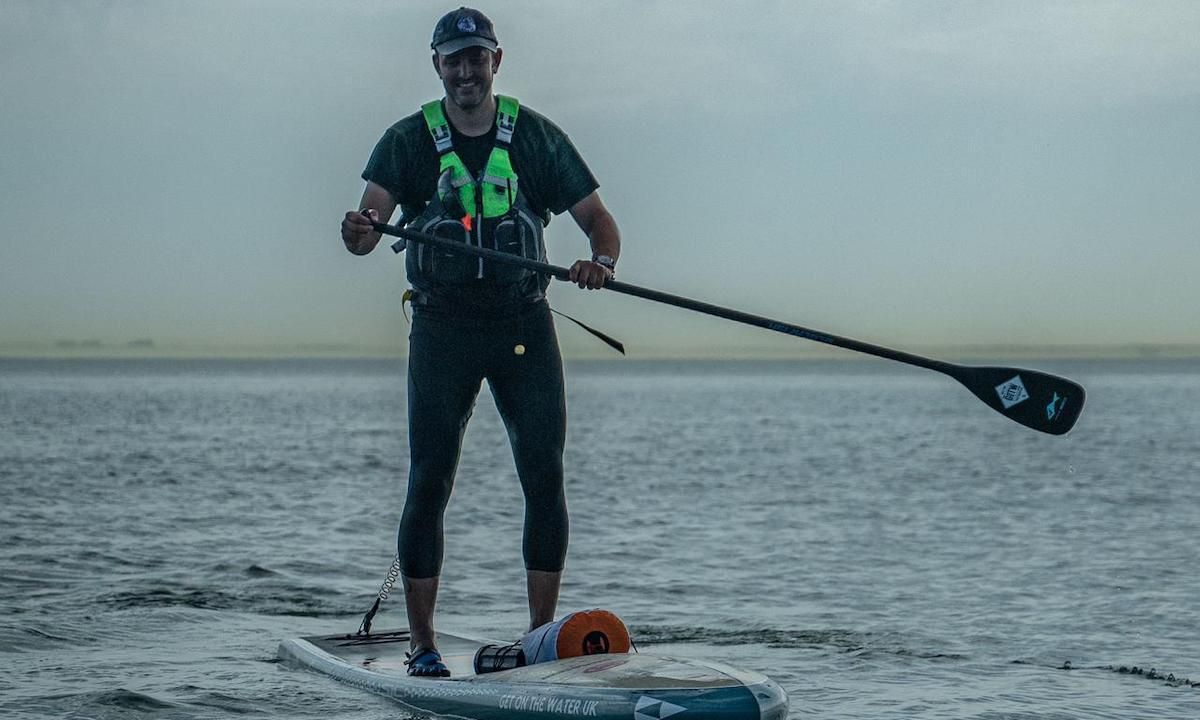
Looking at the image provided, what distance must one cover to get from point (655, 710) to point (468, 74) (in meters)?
2.54

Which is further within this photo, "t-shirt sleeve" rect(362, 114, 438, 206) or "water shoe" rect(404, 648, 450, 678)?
"water shoe" rect(404, 648, 450, 678)

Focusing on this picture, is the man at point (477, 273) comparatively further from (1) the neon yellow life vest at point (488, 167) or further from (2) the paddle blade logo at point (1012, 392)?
(2) the paddle blade logo at point (1012, 392)

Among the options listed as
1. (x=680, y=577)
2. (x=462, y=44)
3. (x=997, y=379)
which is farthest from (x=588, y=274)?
(x=680, y=577)

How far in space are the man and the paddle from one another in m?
0.21

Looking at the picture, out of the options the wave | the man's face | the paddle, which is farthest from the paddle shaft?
the wave

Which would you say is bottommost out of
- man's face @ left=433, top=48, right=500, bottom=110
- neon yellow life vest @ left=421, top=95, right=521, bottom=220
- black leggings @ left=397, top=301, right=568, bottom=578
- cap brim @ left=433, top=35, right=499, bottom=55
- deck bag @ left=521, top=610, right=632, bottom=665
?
deck bag @ left=521, top=610, right=632, bottom=665

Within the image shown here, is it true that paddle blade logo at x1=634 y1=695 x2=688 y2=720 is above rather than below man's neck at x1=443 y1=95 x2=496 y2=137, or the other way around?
below

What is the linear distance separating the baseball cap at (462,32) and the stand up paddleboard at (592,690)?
7.90 ft

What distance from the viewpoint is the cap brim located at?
587 cm

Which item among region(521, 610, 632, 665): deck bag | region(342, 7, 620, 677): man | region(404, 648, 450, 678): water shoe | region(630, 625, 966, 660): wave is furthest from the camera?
region(630, 625, 966, 660): wave

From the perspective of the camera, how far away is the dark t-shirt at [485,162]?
19.9ft

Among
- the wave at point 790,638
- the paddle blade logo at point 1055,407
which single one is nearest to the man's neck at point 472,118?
the paddle blade logo at point 1055,407

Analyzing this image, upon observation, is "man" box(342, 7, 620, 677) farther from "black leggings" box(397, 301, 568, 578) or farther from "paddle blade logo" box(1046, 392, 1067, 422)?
"paddle blade logo" box(1046, 392, 1067, 422)

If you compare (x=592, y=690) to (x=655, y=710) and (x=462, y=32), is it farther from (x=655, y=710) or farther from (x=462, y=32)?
(x=462, y=32)
